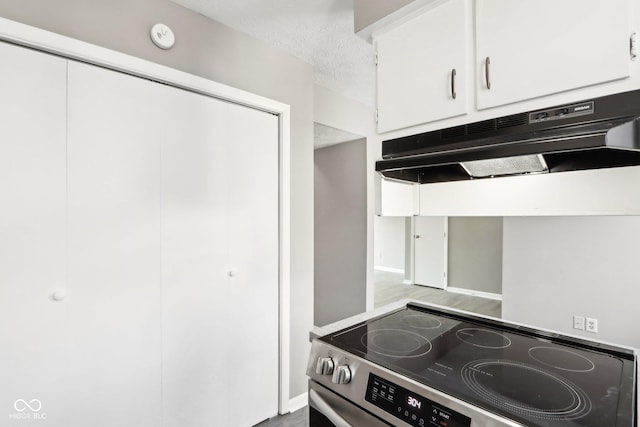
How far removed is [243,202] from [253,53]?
0.99 meters

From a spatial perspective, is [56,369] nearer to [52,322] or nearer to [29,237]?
[52,322]

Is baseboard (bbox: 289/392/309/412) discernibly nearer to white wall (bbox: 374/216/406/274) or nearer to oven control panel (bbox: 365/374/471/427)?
oven control panel (bbox: 365/374/471/427)

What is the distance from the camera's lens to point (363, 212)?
3.36 meters

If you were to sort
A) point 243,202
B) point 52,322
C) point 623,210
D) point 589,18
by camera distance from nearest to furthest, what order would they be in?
point 589,18 → point 623,210 → point 52,322 → point 243,202

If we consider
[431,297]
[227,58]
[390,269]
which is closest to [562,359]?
[227,58]

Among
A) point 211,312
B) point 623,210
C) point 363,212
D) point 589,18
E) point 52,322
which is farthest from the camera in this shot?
point 363,212

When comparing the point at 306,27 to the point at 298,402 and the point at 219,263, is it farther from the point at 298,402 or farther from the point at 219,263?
the point at 298,402

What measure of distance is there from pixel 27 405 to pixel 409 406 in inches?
59.0

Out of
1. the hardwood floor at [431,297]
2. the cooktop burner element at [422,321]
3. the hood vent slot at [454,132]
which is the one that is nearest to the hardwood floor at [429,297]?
the hardwood floor at [431,297]

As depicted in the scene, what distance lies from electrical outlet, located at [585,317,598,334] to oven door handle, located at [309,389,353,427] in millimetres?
2587

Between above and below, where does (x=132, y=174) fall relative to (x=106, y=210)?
above

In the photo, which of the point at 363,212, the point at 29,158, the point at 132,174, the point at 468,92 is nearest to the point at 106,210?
the point at 132,174

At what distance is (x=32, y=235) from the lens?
49.1 inches
